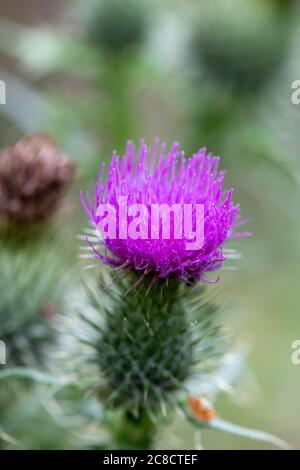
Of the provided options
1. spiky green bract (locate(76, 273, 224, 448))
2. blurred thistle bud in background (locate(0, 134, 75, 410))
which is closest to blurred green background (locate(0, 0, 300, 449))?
blurred thistle bud in background (locate(0, 134, 75, 410))

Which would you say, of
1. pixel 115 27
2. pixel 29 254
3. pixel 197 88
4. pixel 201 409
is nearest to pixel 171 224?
pixel 201 409

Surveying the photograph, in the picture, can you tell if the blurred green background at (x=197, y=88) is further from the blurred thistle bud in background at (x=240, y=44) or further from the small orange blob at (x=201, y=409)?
the small orange blob at (x=201, y=409)

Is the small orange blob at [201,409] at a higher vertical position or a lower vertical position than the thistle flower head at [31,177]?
lower

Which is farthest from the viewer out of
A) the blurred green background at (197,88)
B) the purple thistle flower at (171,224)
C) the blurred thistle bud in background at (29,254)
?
the blurred green background at (197,88)

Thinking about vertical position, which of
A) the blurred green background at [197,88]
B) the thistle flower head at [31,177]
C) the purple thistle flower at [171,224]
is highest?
the blurred green background at [197,88]

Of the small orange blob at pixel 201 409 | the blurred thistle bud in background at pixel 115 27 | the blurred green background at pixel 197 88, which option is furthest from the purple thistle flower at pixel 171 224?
the blurred thistle bud in background at pixel 115 27

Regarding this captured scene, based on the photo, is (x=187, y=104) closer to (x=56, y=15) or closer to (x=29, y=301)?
(x=29, y=301)

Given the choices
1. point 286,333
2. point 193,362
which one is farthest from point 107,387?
point 286,333
